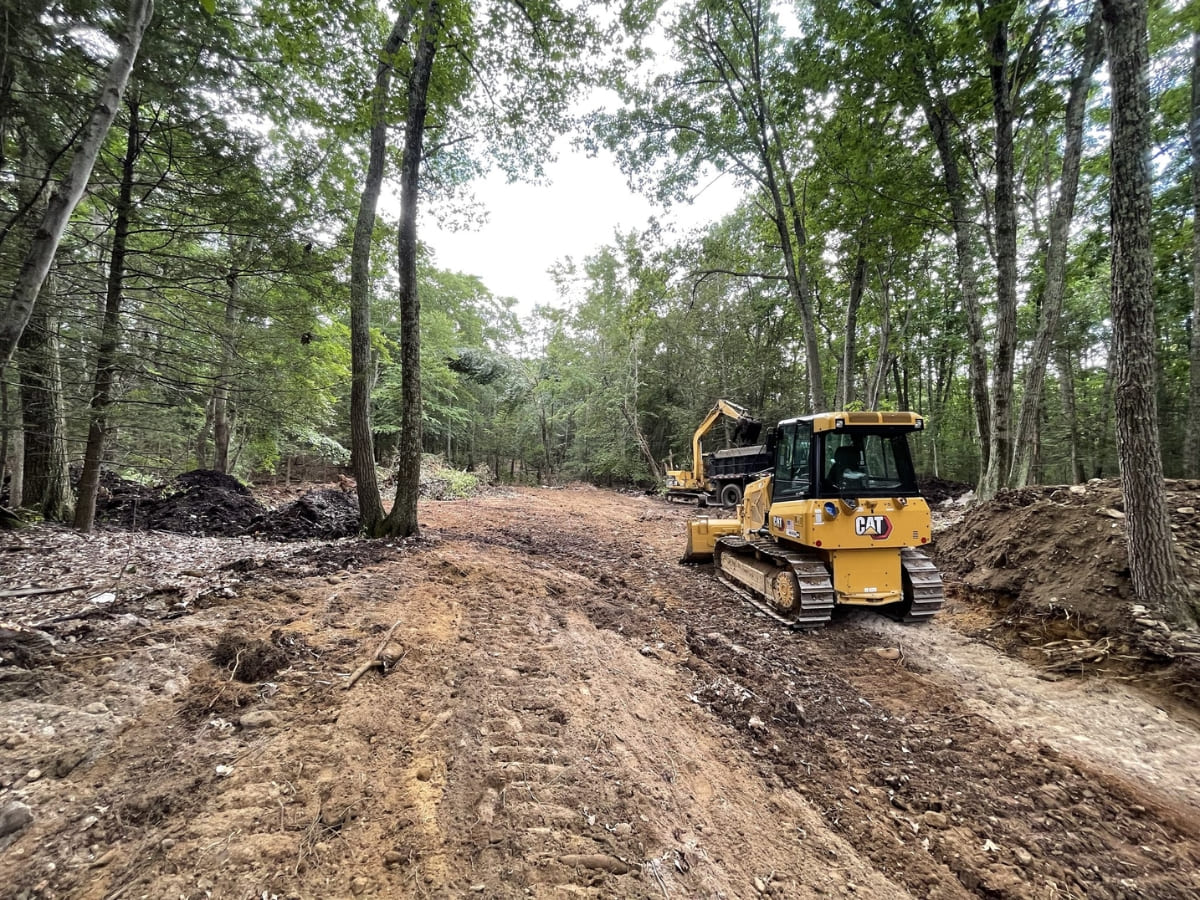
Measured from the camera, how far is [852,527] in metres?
4.70

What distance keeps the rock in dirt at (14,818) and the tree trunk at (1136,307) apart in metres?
7.05

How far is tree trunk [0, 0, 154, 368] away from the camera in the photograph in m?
2.71

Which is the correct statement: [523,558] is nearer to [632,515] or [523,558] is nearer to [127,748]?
[127,748]

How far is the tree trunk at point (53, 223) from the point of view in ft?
8.87

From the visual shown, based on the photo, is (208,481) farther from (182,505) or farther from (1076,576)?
(1076,576)

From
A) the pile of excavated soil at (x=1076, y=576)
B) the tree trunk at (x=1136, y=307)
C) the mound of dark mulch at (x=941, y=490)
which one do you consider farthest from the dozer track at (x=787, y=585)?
the mound of dark mulch at (x=941, y=490)

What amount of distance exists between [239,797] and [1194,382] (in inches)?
540

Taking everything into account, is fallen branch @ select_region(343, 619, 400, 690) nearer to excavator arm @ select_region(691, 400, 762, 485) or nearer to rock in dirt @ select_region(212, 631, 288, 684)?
rock in dirt @ select_region(212, 631, 288, 684)

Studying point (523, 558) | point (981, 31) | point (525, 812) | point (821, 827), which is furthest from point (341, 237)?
point (981, 31)

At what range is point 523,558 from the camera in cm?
685

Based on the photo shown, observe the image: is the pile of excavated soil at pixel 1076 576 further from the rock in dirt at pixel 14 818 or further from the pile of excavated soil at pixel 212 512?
the pile of excavated soil at pixel 212 512

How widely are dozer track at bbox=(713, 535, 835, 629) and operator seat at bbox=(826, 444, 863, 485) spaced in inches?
35.1

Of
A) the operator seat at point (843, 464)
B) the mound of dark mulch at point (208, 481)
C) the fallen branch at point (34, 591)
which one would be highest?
the operator seat at point (843, 464)

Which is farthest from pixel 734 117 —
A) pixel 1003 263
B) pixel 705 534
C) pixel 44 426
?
pixel 44 426
